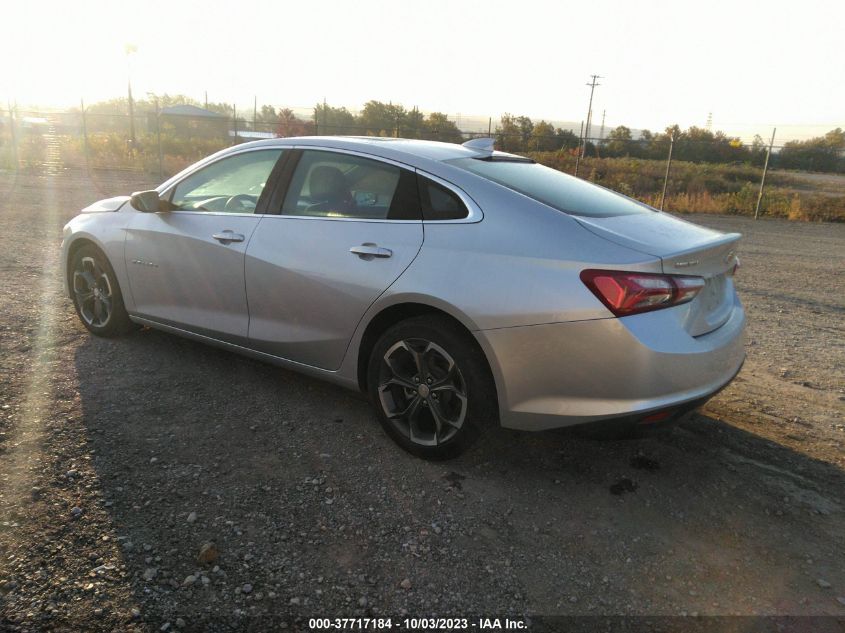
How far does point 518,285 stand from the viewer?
3.01 metres

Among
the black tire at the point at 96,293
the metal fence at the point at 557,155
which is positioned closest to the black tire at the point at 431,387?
the black tire at the point at 96,293

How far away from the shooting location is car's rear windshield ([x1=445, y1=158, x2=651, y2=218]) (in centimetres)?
340

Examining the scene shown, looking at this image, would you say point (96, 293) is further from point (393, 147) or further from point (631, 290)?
point (631, 290)

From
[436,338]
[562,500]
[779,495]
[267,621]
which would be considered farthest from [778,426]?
[267,621]

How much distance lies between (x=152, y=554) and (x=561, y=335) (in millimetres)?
1915

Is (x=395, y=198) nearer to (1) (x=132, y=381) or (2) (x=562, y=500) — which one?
(2) (x=562, y=500)

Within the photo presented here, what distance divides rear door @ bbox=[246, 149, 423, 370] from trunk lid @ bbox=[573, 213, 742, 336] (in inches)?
38.9

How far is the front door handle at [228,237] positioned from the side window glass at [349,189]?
0.34 metres

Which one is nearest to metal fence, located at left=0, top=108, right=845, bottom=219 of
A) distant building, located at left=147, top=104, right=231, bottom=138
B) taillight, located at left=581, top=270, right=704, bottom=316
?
distant building, located at left=147, top=104, right=231, bottom=138

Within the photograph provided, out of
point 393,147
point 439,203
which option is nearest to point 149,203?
point 393,147

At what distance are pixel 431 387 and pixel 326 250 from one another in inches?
38.4

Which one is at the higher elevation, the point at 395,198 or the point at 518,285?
the point at 395,198

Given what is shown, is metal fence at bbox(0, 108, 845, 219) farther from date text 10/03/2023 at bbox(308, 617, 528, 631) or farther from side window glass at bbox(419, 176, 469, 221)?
date text 10/03/2023 at bbox(308, 617, 528, 631)

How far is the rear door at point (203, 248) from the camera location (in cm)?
415
